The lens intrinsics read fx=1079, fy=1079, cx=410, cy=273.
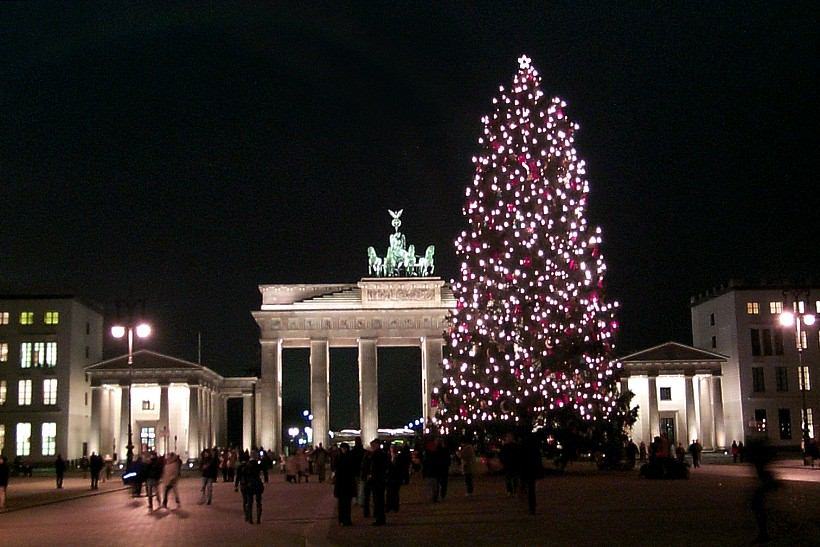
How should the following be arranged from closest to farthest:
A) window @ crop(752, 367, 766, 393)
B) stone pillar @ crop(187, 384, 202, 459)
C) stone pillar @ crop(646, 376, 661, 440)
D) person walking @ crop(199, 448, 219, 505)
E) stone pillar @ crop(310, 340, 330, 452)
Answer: person walking @ crop(199, 448, 219, 505) < window @ crop(752, 367, 766, 393) < stone pillar @ crop(646, 376, 661, 440) < stone pillar @ crop(310, 340, 330, 452) < stone pillar @ crop(187, 384, 202, 459)

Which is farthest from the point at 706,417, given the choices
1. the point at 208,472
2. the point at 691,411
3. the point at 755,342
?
the point at 208,472

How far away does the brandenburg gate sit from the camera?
102m

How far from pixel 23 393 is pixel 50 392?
91.0 inches

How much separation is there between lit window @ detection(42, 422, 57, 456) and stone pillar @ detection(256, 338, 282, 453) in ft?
61.1

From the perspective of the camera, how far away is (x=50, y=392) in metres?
98.1

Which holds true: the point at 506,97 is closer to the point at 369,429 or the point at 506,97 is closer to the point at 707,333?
the point at 369,429

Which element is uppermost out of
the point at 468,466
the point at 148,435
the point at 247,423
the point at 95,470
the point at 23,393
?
the point at 23,393

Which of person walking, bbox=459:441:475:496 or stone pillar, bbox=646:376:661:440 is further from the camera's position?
stone pillar, bbox=646:376:661:440

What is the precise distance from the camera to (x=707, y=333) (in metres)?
107

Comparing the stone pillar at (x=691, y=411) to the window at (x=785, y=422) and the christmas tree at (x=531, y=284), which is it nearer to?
the window at (x=785, y=422)

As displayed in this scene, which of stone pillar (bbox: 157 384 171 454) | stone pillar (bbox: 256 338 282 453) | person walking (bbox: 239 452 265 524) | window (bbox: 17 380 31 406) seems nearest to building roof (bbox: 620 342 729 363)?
stone pillar (bbox: 256 338 282 453)

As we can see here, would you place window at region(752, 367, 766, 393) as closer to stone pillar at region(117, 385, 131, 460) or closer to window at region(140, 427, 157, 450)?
stone pillar at region(117, 385, 131, 460)

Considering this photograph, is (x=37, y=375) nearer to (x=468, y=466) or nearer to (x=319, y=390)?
(x=319, y=390)

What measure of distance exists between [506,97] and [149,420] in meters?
71.4
